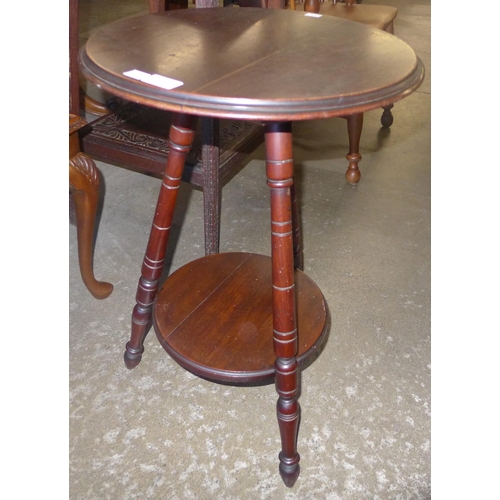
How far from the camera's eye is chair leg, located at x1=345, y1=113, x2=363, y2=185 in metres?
1.93

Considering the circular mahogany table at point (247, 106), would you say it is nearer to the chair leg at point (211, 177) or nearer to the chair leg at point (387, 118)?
the chair leg at point (211, 177)

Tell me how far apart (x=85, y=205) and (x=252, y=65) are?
66cm

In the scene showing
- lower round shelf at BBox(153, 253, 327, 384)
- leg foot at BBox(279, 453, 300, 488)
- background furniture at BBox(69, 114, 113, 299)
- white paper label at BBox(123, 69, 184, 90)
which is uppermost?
white paper label at BBox(123, 69, 184, 90)

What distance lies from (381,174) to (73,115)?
4.22 feet

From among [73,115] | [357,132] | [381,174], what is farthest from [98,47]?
[381,174]

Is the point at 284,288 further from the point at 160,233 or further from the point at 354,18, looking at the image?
the point at 354,18

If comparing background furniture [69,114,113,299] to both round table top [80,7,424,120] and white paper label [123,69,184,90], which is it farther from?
white paper label [123,69,184,90]

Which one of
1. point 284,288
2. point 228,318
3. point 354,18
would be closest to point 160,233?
point 228,318

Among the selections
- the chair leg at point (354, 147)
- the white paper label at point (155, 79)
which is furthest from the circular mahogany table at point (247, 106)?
the chair leg at point (354, 147)

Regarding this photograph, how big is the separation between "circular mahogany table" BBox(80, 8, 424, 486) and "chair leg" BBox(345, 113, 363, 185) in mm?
800

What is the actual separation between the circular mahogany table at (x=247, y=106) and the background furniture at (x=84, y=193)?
266mm

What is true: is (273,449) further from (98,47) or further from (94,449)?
(98,47)

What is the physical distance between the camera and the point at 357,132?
1.96 m

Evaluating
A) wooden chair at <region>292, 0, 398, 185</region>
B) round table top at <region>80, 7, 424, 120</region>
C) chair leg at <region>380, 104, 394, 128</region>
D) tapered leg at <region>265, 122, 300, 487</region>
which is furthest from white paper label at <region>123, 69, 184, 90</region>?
chair leg at <region>380, 104, 394, 128</region>
